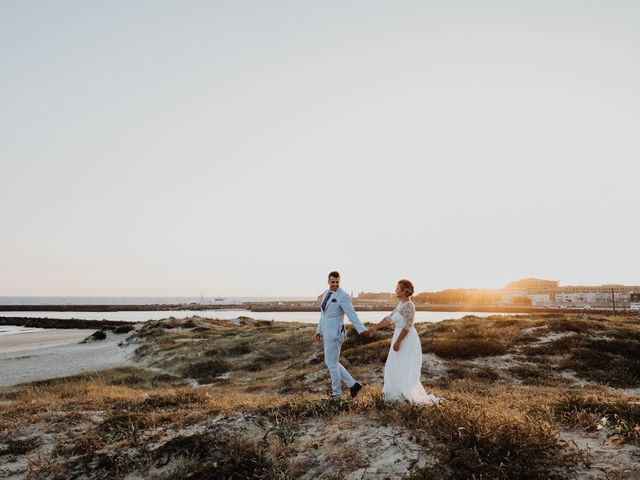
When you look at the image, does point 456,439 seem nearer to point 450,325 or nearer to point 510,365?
point 510,365

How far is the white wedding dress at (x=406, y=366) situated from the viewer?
913cm

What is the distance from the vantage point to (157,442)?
8.49m

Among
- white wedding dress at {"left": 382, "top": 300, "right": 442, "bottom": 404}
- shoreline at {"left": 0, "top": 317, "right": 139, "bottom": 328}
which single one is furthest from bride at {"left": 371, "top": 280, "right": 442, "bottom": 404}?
shoreline at {"left": 0, "top": 317, "right": 139, "bottom": 328}

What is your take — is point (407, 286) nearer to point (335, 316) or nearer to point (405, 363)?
point (405, 363)

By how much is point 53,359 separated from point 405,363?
37.4 meters

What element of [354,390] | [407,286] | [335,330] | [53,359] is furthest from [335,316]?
[53,359]

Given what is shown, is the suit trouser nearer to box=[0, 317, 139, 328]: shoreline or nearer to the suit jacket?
the suit jacket

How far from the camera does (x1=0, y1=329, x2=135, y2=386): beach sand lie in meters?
29.1

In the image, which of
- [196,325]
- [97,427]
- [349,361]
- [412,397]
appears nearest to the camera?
[412,397]

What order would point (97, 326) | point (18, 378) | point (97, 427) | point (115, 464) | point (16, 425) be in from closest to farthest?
1. point (115, 464)
2. point (97, 427)
3. point (16, 425)
4. point (18, 378)
5. point (97, 326)

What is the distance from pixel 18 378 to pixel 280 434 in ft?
89.0

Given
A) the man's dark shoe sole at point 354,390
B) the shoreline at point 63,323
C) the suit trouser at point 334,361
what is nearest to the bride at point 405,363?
the man's dark shoe sole at point 354,390

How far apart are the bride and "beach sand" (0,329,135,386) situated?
25798 mm

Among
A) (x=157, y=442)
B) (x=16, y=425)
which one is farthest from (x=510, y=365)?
(x=16, y=425)
